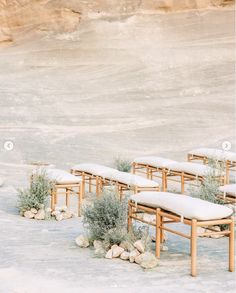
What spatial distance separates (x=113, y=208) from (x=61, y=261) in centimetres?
83

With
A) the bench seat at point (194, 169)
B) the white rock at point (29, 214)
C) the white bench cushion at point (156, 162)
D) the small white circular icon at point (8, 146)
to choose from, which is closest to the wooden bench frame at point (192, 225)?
the white rock at point (29, 214)

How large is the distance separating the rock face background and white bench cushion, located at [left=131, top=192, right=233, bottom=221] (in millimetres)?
15969

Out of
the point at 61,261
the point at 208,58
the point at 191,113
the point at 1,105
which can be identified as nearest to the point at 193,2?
the point at 208,58

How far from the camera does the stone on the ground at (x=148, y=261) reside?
15.2 feet

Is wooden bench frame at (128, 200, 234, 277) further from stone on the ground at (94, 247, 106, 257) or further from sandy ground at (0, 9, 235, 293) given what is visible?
sandy ground at (0, 9, 235, 293)

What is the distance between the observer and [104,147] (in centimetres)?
1439

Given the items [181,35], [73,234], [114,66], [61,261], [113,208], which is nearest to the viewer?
[61,261]

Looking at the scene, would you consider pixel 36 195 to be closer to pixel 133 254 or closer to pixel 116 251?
pixel 116 251

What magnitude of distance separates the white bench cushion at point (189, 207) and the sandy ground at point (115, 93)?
1.54 metres

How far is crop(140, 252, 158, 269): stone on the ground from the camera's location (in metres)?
4.63

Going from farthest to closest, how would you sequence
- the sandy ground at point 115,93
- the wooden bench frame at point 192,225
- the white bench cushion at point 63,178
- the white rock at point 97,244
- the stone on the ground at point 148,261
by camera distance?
the sandy ground at point 115,93, the white bench cushion at point 63,178, the white rock at point 97,244, the stone on the ground at point 148,261, the wooden bench frame at point 192,225

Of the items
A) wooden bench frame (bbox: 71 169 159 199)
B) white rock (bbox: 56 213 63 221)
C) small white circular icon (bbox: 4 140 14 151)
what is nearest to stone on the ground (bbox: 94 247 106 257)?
wooden bench frame (bbox: 71 169 159 199)

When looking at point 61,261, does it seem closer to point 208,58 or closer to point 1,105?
point 1,105

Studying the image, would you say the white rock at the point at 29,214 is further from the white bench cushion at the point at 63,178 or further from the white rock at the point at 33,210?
the white bench cushion at the point at 63,178
